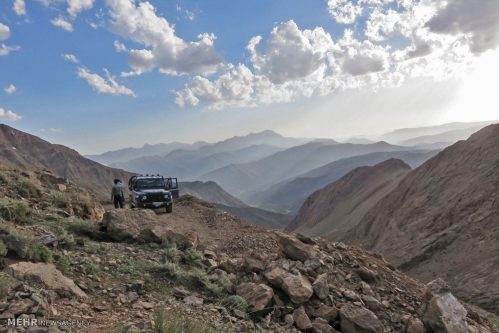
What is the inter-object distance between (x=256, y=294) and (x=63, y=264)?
10.5 ft

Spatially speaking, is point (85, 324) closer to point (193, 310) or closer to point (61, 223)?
point (193, 310)

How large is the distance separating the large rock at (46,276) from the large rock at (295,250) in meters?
4.44

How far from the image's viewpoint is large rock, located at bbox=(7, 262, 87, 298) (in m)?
5.01

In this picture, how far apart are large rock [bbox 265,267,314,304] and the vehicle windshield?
43.2 feet

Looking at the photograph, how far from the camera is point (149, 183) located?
62.1 ft

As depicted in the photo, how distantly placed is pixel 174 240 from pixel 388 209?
3588 centimetres

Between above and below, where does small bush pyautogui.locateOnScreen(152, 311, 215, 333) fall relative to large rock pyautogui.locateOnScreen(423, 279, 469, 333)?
above

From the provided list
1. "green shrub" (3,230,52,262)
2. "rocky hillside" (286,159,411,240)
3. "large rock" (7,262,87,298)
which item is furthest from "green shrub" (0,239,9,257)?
"rocky hillside" (286,159,411,240)

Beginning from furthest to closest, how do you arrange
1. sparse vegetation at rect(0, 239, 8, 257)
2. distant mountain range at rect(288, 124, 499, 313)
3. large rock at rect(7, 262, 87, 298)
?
distant mountain range at rect(288, 124, 499, 313) < sparse vegetation at rect(0, 239, 8, 257) < large rock at rect(7, 262, 87, 298)

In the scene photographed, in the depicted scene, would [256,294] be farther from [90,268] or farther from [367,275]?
[367,275]

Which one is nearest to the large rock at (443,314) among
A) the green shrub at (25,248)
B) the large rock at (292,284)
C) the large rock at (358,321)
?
the large rock at (358,321)

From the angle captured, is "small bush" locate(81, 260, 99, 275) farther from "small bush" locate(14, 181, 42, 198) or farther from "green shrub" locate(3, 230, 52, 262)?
"small bush" locate(14, 181, 42, 198)

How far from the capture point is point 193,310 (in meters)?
5.46

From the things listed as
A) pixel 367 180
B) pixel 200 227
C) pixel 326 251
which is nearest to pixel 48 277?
pixel 326 251
